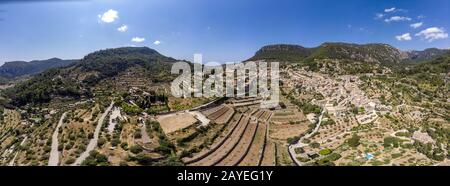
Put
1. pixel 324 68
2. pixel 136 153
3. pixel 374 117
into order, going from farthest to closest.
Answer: pixel 324 68 < pixel 374 117 < pixel 136 153

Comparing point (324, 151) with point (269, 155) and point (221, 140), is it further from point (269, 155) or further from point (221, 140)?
point (221, 140)

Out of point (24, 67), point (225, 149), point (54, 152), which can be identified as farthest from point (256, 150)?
point (24, 67)

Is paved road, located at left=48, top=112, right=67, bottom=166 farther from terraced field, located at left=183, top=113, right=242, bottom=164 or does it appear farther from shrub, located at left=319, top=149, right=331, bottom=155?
shrub, located at left=319, top=149, right=331, bottom=155

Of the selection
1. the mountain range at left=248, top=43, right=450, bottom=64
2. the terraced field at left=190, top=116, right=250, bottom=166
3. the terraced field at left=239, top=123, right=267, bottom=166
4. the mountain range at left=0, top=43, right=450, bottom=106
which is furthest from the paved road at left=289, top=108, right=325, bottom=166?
the mountain range at left=248, top=43, right=450, bottom=64

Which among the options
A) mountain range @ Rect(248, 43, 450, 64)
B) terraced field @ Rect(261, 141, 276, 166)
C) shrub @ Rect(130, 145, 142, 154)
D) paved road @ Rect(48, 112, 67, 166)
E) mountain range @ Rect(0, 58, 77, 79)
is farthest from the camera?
mountain range @ Rect(0, 58, 77, 79)

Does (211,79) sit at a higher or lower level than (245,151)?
higher

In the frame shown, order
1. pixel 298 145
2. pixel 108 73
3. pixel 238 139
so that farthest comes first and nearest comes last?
1. pixel 108 73
2. pixel 298 145
3. pixel 238 139

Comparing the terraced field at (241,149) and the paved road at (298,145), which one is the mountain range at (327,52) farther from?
the terraced field at (241,149)

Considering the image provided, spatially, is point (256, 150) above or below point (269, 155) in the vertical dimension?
above
